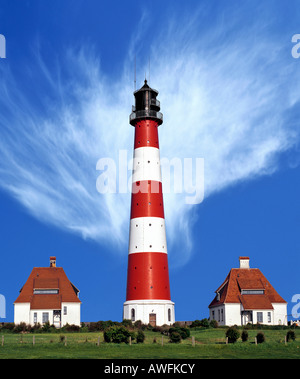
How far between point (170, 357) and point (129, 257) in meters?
31.4

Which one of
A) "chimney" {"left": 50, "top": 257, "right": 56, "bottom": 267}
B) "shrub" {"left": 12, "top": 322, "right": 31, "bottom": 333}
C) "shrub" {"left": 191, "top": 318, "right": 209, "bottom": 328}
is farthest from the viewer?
"chimney" {"left": 50, "top": 257, "right": 56, "bottom": 267}

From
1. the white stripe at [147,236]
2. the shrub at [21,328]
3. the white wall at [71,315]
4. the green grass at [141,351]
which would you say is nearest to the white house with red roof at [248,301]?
the white stripe at [147,236]

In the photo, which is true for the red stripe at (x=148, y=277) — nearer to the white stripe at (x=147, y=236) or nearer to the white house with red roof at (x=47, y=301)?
the white stripe at (x=147, y=236)

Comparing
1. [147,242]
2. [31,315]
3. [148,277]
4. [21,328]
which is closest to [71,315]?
[31,315]

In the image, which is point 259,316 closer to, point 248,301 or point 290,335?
point 248,301

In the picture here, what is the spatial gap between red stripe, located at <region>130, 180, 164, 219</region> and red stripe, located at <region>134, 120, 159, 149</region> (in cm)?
461

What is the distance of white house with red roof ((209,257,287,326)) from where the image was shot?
2795 inches

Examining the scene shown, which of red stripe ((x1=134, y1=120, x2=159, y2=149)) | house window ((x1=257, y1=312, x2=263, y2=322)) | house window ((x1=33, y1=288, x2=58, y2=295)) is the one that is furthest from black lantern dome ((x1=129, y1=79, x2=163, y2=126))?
house window ((x1=257, y1=312, x2=263, y2=322))

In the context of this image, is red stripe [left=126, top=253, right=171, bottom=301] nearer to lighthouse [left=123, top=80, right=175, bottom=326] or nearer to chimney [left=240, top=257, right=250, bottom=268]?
lighthouse [left=123, top=80, right=175, bottom=326]

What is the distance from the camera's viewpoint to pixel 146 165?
222 ft

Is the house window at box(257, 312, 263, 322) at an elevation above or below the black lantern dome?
below

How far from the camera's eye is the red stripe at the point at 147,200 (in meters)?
66.4

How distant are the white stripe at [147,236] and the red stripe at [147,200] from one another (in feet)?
2.19

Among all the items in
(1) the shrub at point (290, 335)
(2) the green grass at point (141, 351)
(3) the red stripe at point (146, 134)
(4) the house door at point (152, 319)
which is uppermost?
(3) the red stripe at point (146, 134)
